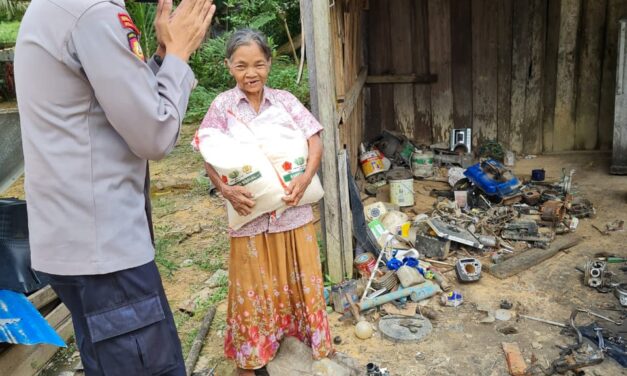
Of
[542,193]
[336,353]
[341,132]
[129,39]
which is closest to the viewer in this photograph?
[129,39]

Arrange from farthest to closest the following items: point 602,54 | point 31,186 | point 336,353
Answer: point 602,54 < point 336,353 < point 31,186

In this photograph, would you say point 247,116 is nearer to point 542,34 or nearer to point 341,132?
point 341,132

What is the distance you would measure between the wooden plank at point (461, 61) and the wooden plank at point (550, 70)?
3.05 ft

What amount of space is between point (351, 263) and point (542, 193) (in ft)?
8.69

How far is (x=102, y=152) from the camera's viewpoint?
1.65 metres

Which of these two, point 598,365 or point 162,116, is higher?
point 162,116

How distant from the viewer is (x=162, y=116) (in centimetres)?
160

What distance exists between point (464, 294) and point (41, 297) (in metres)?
2.94

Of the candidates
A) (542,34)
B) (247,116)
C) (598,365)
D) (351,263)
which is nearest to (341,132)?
(351,263)

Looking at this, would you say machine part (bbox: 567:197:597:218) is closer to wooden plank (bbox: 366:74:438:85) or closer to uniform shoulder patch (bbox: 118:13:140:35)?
wooden plank (bbox: 366:74:438:85)

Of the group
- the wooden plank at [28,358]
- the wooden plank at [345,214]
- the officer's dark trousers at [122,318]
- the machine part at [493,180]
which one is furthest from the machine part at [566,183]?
the officer's dark trousers at [122,318]

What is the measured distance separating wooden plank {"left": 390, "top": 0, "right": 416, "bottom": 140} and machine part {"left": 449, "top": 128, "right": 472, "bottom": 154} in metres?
0.57

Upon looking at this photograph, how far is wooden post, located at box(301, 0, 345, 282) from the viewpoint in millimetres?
3598

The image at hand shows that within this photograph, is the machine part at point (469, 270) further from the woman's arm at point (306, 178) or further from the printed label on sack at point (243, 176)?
the printed label on sack at point (243, 176)
